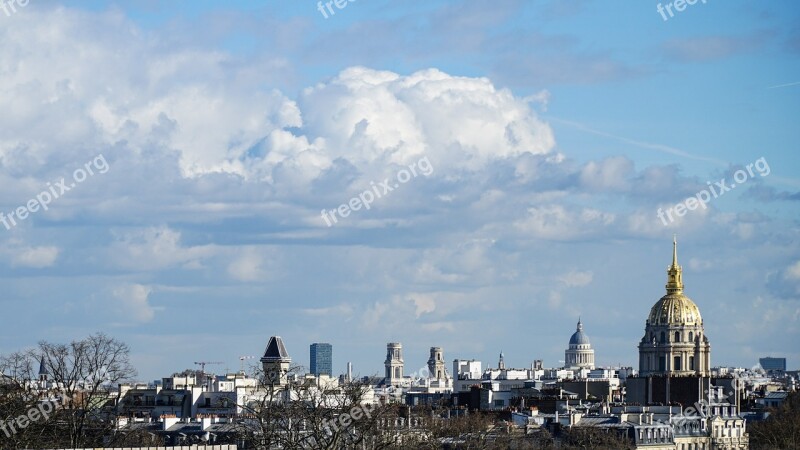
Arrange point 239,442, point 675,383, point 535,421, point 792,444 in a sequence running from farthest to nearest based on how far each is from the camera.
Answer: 1. point 675,383
2. point 535,421
3. point 792,444
4. point 239,442

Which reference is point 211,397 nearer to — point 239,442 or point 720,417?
point 720,417

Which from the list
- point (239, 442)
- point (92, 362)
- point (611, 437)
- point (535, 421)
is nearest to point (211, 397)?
point (535, 421)

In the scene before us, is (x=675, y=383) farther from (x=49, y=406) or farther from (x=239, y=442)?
(x=49, y=406)

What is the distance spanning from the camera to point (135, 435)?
95375 millimetres

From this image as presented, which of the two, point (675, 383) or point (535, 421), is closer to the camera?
point (535, 421)

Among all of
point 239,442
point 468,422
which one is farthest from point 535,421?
point 239,442

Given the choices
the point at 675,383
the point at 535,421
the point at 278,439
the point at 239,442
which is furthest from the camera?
the point at 675,383

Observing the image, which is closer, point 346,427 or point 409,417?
point 346,427

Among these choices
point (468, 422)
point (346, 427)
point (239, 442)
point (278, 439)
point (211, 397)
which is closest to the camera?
point (346, 427)

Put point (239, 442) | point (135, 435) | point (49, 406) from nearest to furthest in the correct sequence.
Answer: point (49, 406)
point (135, 435)
point (239, 442)

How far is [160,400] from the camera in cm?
15762

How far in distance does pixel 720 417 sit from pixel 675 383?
172ft

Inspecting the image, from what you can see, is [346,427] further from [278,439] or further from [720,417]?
[720,417]

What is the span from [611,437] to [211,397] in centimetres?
4099
